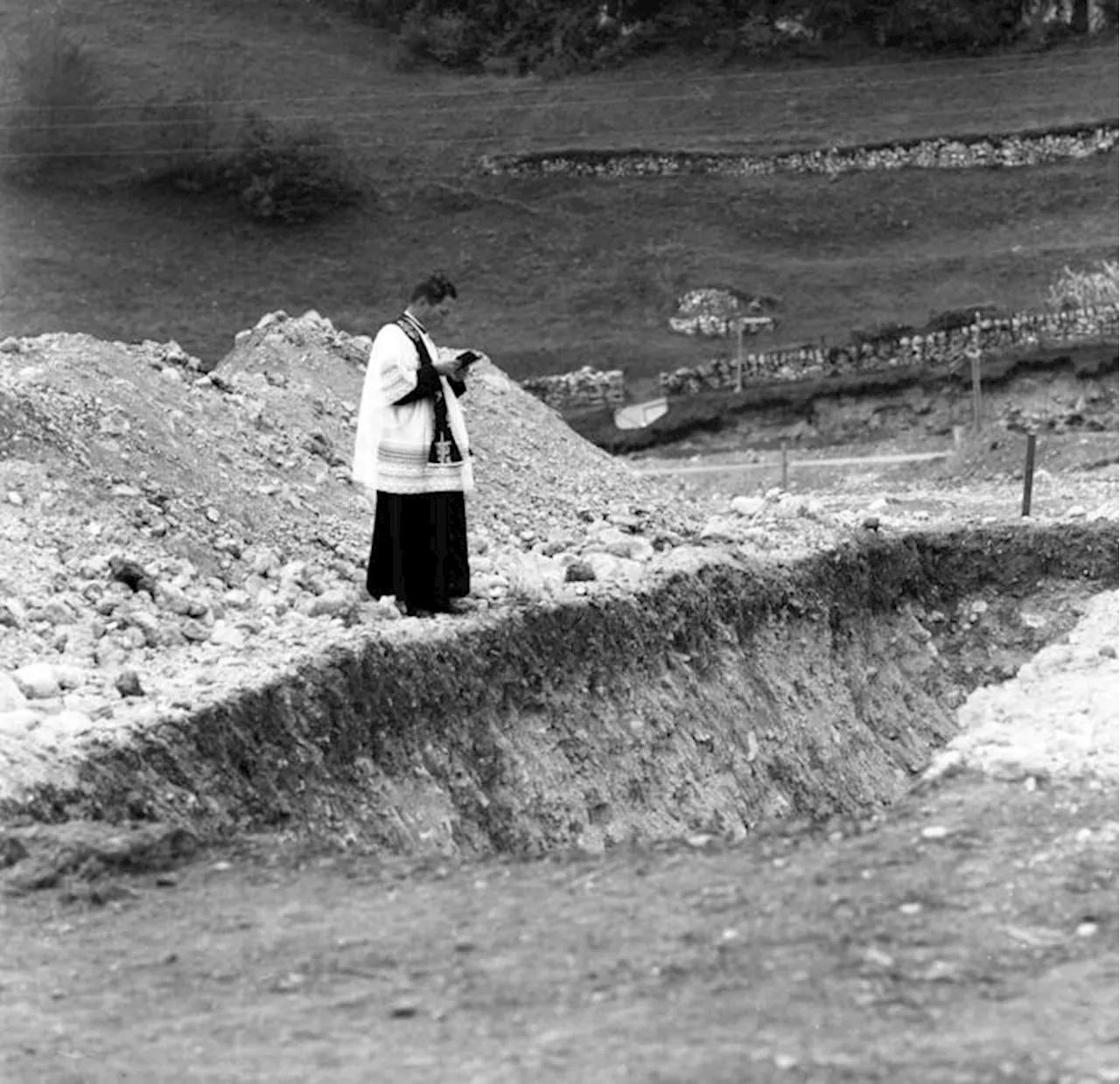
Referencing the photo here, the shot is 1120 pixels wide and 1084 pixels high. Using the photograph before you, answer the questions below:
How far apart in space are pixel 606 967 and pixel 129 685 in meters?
3.82

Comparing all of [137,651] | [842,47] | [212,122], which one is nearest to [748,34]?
[842,47]

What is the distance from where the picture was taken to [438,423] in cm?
1232

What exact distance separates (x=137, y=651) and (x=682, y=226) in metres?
32.4

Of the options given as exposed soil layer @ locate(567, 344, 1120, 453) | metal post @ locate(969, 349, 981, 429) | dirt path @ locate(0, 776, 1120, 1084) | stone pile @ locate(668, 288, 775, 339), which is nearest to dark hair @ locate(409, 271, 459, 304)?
dirt path @ locate(0, 776, 1120, 1084)

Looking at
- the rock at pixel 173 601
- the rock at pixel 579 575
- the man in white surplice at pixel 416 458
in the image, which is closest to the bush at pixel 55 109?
the rock at pixel 579 575

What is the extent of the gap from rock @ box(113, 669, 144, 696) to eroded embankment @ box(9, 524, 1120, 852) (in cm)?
37

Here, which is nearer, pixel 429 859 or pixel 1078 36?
pixel 429 859

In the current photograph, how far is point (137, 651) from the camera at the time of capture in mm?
11367

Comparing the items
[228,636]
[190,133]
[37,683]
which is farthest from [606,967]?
[190,133]

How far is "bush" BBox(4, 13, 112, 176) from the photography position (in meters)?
43.7

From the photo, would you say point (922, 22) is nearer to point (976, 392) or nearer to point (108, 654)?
point (976, 392)

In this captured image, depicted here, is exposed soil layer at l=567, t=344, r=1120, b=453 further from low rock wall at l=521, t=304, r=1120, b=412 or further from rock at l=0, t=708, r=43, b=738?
rock at l=0, t=708, r=43, b=738

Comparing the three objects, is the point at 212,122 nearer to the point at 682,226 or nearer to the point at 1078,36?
the point at 682,226

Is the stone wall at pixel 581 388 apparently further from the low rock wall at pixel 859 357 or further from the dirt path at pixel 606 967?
the dirt path at pixel 606 967
